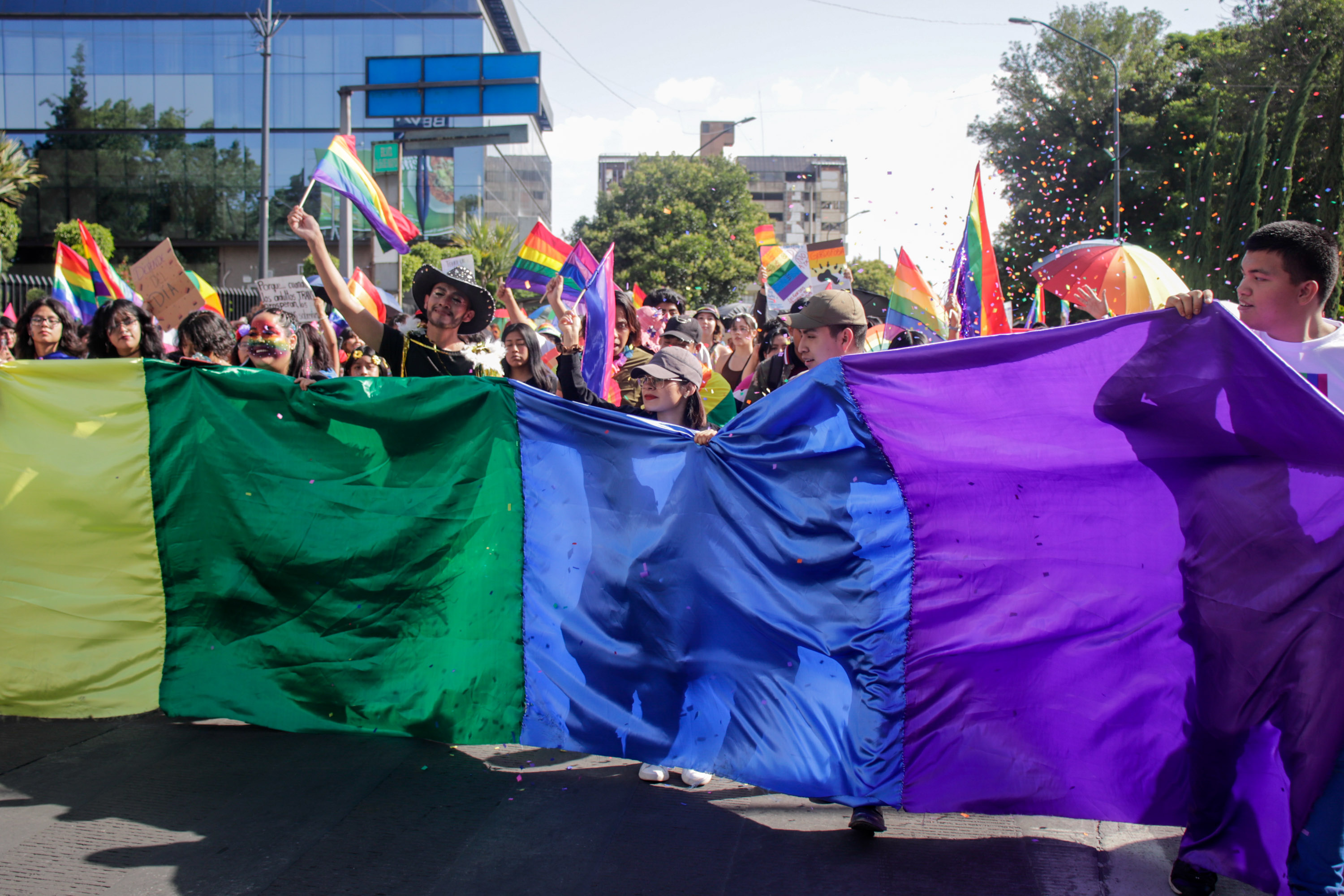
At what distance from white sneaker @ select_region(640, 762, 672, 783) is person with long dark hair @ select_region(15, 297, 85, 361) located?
4559 millimetres

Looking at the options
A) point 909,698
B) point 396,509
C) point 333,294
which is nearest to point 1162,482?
point 909,698

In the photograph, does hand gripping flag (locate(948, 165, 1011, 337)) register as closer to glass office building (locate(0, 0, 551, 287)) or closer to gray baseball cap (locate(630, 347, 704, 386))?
gray baseball cap (locate(630, 347, 704, 386))

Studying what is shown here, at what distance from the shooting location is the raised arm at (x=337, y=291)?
4.52 m

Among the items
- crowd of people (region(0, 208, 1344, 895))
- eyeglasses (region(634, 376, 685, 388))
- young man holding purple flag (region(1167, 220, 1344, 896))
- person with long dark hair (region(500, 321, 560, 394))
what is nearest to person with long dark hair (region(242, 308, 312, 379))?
crowd of people (region(0, 208, 1344, 895))

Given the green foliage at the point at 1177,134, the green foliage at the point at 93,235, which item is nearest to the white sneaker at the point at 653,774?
the green foliage at the point at 1177,134

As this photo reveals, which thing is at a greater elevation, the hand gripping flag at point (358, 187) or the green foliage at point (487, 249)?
the green foliage at point (487, 249)

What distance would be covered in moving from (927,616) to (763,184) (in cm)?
13088

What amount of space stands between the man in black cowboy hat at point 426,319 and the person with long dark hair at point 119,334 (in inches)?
69.3

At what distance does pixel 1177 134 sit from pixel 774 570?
1361 inches

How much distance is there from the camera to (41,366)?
14.8 ft

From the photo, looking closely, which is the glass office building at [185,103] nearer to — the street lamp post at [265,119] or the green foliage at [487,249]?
the green foliage at [487,249]

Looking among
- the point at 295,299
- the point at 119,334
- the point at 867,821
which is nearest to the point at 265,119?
the point at 295,299

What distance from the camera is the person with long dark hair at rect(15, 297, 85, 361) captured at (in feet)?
20.8

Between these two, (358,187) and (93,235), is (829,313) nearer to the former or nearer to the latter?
(358,187)
